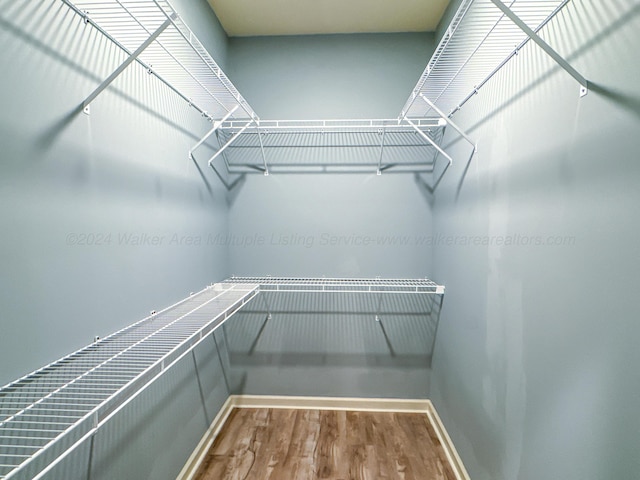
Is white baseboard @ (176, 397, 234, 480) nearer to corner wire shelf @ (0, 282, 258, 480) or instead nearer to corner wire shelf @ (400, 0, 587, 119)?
corner wire shelf @ (0, 282, 258, 480)

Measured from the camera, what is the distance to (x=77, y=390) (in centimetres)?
78

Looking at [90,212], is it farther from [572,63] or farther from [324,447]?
[324,447]

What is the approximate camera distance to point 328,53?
209 cm

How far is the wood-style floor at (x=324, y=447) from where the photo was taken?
161 centimetres

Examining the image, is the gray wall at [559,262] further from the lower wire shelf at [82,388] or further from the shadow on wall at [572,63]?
the lower wire shelf at [82,388]

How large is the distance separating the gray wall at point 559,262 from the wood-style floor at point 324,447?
39cm

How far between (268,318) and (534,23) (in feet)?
6.64

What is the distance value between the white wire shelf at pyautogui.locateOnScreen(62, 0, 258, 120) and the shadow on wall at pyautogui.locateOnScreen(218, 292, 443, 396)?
1.34 metres

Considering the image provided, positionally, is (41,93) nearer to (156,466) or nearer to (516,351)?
(156,466)

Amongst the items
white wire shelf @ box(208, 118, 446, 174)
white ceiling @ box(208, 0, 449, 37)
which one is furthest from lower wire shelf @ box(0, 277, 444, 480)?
white ceiling @ box(208, 0, 449, 37)

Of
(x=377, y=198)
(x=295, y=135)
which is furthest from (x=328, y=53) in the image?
(x=377, y=198)

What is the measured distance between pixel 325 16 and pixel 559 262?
185 centimetres

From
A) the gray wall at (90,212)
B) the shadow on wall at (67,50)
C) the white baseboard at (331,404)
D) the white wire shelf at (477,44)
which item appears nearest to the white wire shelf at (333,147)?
the white wire shelf at (477,44)

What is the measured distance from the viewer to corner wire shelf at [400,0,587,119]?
33.3 inches
